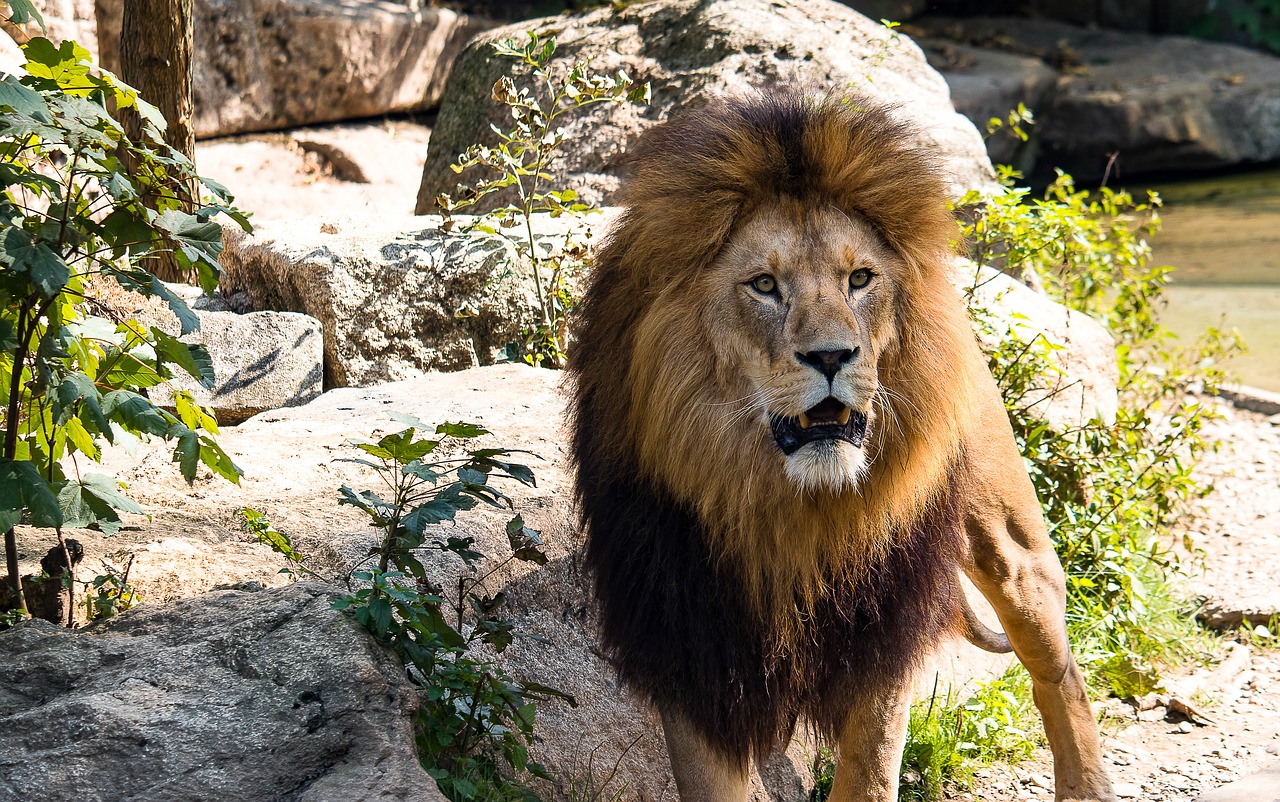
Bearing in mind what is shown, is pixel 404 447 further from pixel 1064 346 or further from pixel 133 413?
pixel 1064 346

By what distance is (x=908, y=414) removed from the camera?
2449mm

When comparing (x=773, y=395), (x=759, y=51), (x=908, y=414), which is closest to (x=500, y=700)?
(x=773, y=395)

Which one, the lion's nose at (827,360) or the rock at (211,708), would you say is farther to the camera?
the lion's nose at (827,360)

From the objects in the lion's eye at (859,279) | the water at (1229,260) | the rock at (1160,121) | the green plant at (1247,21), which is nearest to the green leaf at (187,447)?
the lion's eye at (859,279)

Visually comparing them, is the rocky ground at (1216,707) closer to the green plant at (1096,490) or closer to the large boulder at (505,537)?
the green plant at (1096,490)

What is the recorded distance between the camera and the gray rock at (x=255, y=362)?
4.22 m

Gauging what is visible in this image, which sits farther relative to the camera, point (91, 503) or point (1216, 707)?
point (1216, 707)

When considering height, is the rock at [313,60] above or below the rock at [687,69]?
below

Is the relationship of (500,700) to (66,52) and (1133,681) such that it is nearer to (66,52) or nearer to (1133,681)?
(66,52)

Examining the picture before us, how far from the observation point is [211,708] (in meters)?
2.09

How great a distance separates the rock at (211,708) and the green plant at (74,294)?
239 millimetres

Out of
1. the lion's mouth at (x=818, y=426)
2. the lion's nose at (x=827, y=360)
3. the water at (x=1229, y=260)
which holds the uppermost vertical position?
the lion's nose at (x=827, y=360)

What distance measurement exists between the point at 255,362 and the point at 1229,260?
8.92 metres

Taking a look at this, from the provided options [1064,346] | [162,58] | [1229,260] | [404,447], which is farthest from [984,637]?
[1229,260]
